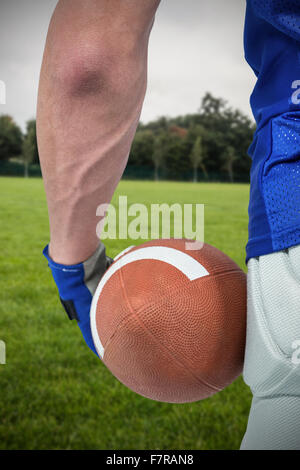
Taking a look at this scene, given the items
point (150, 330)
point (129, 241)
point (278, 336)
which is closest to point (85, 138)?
point (150, 330)

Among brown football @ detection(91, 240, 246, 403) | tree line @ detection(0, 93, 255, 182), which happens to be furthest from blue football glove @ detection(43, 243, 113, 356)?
tree line @ detection(0, 93, 255, 182)

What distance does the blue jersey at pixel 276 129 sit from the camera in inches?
39.3

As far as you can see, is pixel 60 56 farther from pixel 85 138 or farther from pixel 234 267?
pixel 234 267

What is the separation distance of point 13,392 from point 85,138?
1.63 metres

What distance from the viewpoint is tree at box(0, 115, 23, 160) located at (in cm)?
4400

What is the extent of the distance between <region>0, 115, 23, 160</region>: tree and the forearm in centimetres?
4552

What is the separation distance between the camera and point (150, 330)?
1.28 m

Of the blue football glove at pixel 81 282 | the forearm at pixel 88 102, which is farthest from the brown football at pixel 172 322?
the forearm at pixel 88 102

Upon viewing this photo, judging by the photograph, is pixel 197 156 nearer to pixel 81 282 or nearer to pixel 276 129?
pixel 81 282

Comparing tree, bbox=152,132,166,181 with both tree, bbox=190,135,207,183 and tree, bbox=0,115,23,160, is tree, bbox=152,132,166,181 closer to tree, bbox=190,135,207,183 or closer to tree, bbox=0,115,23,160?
tree, bbox=190,135,207,183

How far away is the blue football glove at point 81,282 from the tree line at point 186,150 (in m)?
38.9

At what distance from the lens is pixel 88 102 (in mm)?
1124

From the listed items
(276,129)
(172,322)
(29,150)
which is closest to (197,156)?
(29,150)

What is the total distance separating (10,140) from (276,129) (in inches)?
1827
